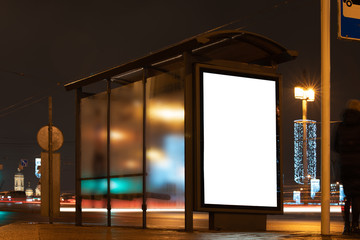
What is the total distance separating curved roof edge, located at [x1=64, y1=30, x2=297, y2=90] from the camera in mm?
9469

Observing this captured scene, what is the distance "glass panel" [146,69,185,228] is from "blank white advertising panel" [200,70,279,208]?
16.6 inches

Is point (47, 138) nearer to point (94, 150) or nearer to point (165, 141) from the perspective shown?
point (94, 150)

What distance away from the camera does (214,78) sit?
394 inches

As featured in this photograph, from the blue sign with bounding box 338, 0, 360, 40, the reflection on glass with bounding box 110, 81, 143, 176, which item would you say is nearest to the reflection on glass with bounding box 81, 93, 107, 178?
the reflection on glass with bounding box 110, 81, 143, 176

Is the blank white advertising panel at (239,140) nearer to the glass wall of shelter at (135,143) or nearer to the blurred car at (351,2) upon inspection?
the glass wall of shelter at (135,143)

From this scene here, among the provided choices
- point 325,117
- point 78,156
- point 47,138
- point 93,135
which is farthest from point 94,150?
point 325,117

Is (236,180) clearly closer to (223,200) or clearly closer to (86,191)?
(223,200)

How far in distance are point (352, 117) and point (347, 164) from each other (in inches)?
26.9

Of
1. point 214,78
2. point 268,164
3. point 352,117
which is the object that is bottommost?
point 268,164

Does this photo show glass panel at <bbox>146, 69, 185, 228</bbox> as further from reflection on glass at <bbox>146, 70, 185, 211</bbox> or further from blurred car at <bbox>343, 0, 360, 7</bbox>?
blurred car at <bbox>343, 0, 360, 7</bbox>

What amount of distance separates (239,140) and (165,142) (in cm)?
121

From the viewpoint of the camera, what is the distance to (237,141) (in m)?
10.2

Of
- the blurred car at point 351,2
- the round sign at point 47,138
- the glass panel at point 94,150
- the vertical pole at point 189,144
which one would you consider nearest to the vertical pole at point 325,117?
the blurred car at point 351,2

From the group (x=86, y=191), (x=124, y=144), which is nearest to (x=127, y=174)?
(x=124, y=144)
